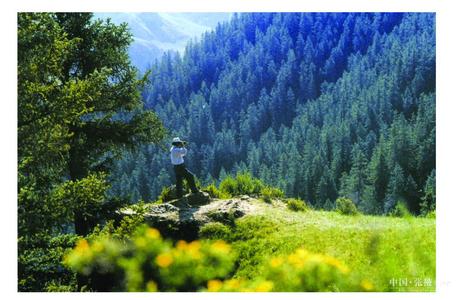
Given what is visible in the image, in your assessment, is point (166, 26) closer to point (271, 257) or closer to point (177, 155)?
point (177, 155)

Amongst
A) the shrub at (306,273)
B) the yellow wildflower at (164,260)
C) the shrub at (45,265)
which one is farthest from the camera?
the shrub at (45,265)

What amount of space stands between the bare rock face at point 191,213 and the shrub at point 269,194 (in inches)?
13.7

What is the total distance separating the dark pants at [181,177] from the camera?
10.9 metres

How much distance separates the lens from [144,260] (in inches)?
378

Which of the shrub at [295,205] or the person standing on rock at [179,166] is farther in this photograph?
the shrub at [295,205]

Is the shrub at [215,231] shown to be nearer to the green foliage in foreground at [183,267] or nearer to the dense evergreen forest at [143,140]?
the dense evergreen forest at [143,140]

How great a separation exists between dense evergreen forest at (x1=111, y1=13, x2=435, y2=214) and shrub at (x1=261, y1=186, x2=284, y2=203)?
1.02 metres

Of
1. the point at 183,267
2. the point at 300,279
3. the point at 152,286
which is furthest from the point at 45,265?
the point at 300,279

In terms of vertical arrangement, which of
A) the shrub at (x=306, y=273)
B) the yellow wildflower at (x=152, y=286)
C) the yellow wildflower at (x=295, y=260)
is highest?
the yellow wildflower at (x=295, y=260)

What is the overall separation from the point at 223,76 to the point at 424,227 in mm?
7713

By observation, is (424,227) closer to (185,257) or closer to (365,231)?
(365,231)

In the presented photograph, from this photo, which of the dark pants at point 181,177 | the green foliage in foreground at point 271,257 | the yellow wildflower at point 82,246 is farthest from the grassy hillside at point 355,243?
the yellow wildflower at point 82,246

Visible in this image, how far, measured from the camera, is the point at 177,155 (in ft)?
35.2

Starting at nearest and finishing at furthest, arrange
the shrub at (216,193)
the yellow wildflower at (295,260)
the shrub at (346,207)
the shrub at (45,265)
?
the yellow wildflower at (295,260)
the shrub at (45,265)
the shrub at (346,207)
the shrub at (216,193)
